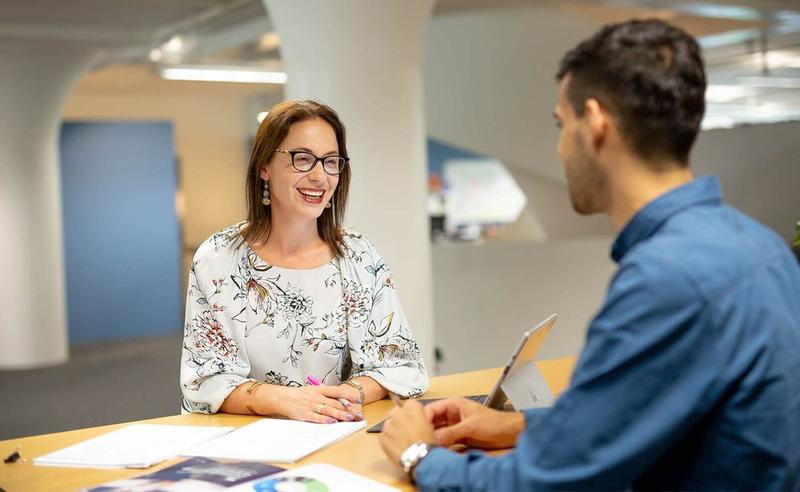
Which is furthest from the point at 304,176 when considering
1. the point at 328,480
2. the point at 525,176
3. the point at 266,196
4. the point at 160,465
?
the point at 525,176

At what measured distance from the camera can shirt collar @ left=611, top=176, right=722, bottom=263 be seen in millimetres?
1438

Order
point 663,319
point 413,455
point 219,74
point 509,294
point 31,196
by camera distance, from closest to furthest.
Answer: point 663,319
point 413,455
point 509,294
point 31,196
point 219,74

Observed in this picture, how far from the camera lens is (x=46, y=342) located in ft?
34.4

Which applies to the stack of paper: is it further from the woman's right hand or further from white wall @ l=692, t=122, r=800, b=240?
white wall @ l=692, t=122, r=800, b=240

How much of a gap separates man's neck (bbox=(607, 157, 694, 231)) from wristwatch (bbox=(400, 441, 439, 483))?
582mm

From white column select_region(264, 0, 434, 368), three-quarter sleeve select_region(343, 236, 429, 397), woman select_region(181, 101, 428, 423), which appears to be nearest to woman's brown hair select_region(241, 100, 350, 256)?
woman select_region(181, 101, 428, 423)

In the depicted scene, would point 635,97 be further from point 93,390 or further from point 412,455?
point 93,390

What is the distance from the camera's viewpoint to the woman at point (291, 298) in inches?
100

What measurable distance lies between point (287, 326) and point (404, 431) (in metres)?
0.92

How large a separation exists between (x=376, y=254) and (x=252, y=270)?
0.40 meters

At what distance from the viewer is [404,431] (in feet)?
5.83

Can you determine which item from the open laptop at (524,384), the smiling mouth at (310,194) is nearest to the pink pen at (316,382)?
the open laptop at (524,384)

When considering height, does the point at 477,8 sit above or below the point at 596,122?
above

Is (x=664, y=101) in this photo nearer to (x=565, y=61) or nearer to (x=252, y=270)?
(x=565, y=61)
